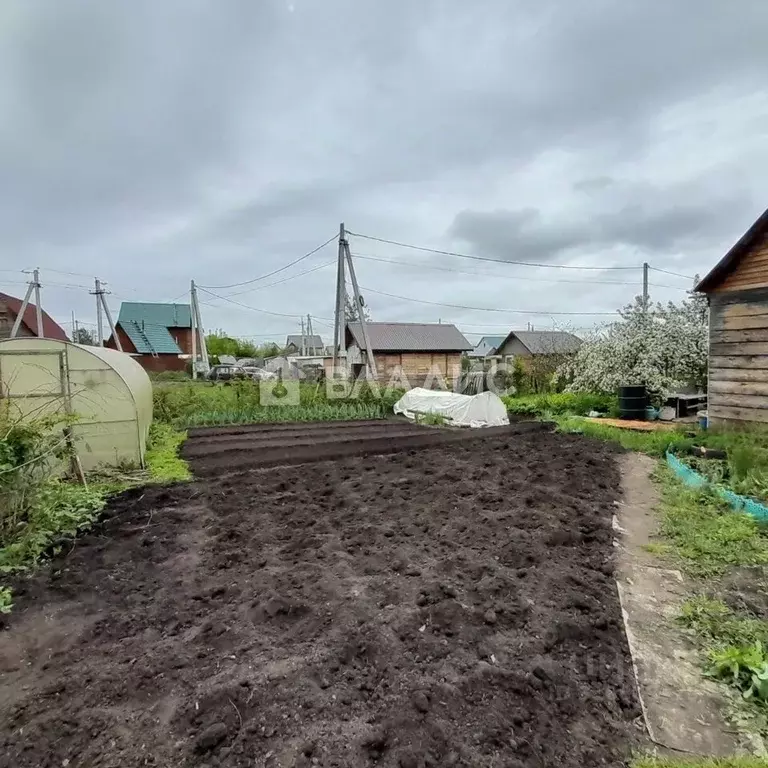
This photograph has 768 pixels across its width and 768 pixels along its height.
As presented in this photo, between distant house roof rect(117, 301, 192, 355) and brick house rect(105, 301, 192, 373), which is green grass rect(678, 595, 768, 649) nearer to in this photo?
brick house rect(105, 301, 192, 373)

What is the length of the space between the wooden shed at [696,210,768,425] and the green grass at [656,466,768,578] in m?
3.09

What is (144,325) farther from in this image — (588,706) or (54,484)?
(588,706)

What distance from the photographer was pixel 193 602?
3264 millimetres

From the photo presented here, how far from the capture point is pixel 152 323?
3747cm

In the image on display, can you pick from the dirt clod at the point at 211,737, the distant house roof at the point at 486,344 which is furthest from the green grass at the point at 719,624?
the distant house roof at the point at 486,344

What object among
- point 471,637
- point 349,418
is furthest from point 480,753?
point 349,418

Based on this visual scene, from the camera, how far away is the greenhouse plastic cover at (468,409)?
1259cm

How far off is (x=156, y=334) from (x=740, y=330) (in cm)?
3706

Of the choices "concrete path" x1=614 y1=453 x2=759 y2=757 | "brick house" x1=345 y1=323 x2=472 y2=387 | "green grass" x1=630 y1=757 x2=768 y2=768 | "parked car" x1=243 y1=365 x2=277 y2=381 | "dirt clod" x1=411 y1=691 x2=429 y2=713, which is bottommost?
"concrete path" x1=614 y1=453 x2=759 y2=757

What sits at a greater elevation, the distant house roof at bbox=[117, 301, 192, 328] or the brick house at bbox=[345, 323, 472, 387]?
the distant house roof at bbox=[117, 301, 192, 328]

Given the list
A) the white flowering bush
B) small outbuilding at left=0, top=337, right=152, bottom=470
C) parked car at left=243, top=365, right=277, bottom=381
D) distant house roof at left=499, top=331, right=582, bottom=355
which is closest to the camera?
small outbuilding at left=0, top=337, right=152, bottom=470

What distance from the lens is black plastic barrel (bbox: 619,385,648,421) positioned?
11172mm

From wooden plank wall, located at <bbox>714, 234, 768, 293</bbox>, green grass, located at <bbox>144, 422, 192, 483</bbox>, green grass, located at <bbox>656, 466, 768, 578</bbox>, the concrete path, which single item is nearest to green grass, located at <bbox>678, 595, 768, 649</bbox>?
the concrete path

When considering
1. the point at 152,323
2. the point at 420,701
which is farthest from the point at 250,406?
the point at 152,323
